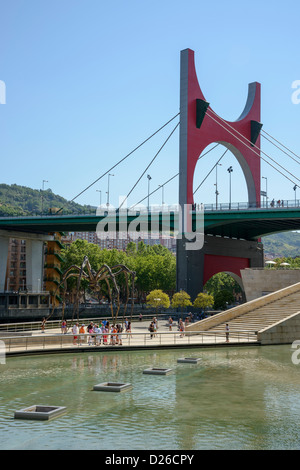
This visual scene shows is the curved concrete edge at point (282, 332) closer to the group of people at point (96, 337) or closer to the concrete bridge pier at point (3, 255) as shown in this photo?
the group of people at point (96, 337)

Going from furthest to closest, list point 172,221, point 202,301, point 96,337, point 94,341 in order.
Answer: point 172,221
point 202,301
point 96,337
point 94,341

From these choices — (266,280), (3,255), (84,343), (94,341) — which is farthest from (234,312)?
(3,255)

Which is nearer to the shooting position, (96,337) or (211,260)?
(96,337)

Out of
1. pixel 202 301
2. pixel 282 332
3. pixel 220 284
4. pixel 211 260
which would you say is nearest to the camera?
pixel 282 332

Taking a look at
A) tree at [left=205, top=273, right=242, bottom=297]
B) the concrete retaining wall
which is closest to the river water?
the concrete retaining wall

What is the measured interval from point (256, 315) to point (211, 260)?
88.4ft

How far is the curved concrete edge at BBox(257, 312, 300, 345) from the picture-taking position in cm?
3200

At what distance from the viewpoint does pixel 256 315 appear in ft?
127

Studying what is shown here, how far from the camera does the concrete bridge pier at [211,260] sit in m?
60.5

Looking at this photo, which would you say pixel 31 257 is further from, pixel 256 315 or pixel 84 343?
pixel 84 343

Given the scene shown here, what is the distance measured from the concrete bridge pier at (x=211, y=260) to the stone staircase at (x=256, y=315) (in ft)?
64.3
